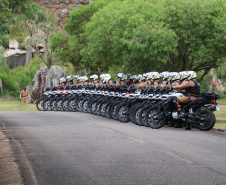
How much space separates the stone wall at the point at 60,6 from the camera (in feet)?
227

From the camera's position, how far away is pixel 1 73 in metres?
55.0

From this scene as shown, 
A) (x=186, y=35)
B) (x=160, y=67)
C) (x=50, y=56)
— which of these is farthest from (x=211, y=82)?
(x=186, y=35)

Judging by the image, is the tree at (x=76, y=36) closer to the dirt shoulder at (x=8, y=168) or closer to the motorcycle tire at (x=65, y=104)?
the motorcycle tire at (x=65, y=104)

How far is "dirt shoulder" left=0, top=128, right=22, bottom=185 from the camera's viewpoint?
6.84 m

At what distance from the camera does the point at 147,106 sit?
15938 millimetres

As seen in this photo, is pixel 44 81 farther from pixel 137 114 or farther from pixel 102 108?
pixel 137 114

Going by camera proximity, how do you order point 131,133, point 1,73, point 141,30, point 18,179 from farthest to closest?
1. point 1,73
2. point 141,30
3. point 131,133
4. point 18,179

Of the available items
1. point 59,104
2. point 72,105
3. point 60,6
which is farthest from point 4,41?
point 72,105

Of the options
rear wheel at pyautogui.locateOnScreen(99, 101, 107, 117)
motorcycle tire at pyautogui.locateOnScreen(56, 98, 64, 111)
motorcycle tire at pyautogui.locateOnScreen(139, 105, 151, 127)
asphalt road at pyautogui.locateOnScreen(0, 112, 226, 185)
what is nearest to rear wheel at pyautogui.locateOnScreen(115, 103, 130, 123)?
motorcycle tire at pyautogui.locateOnScreen(139, 105, 151, 127)

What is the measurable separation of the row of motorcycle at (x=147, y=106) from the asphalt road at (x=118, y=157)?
150cm

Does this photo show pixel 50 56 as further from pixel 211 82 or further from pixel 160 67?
pixel 160 67

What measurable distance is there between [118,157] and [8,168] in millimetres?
2393

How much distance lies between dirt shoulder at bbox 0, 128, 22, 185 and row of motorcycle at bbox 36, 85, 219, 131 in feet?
22.1

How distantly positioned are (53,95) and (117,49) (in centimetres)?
728
